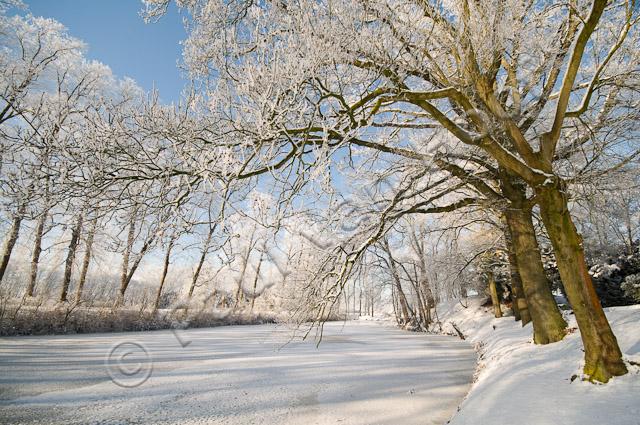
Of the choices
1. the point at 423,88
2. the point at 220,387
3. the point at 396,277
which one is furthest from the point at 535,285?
the point at 220,387

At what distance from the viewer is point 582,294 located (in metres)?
3.22

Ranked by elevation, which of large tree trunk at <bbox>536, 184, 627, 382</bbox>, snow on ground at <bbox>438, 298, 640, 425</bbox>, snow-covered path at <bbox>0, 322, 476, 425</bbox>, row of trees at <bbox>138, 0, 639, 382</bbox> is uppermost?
row of trees at <bbox>138, 0, 639, 382</bbox>

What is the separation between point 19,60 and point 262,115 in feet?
41.2

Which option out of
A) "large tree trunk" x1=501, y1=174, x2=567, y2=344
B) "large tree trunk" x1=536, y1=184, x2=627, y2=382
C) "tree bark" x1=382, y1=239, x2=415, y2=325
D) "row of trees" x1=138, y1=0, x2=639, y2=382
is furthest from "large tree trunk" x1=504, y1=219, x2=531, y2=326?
"large tree trunk" x1=536, y1=184, x2=627, y2=382

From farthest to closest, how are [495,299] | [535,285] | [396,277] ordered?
1. [495,299]
2. [396,277]
3. [535,285]

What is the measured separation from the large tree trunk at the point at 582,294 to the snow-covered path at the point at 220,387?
183cm

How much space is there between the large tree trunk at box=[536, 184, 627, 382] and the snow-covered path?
1.83 meters

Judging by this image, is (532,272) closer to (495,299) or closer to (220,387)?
(220,387)

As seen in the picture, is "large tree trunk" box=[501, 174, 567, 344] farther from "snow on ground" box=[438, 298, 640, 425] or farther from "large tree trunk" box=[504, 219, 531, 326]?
"large tree trunk" box=[504, 219, 531, 326]

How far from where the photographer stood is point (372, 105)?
3.30m

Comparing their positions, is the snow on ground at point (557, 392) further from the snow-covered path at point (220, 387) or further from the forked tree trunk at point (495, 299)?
the forked tree trunk at point (495, 299)

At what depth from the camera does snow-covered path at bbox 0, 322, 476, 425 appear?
151 inches

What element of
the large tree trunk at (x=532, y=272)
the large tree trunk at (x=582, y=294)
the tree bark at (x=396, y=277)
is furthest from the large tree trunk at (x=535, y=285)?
the tree bark at (x=396, y=277)

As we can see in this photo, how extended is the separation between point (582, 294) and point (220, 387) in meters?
5.03
